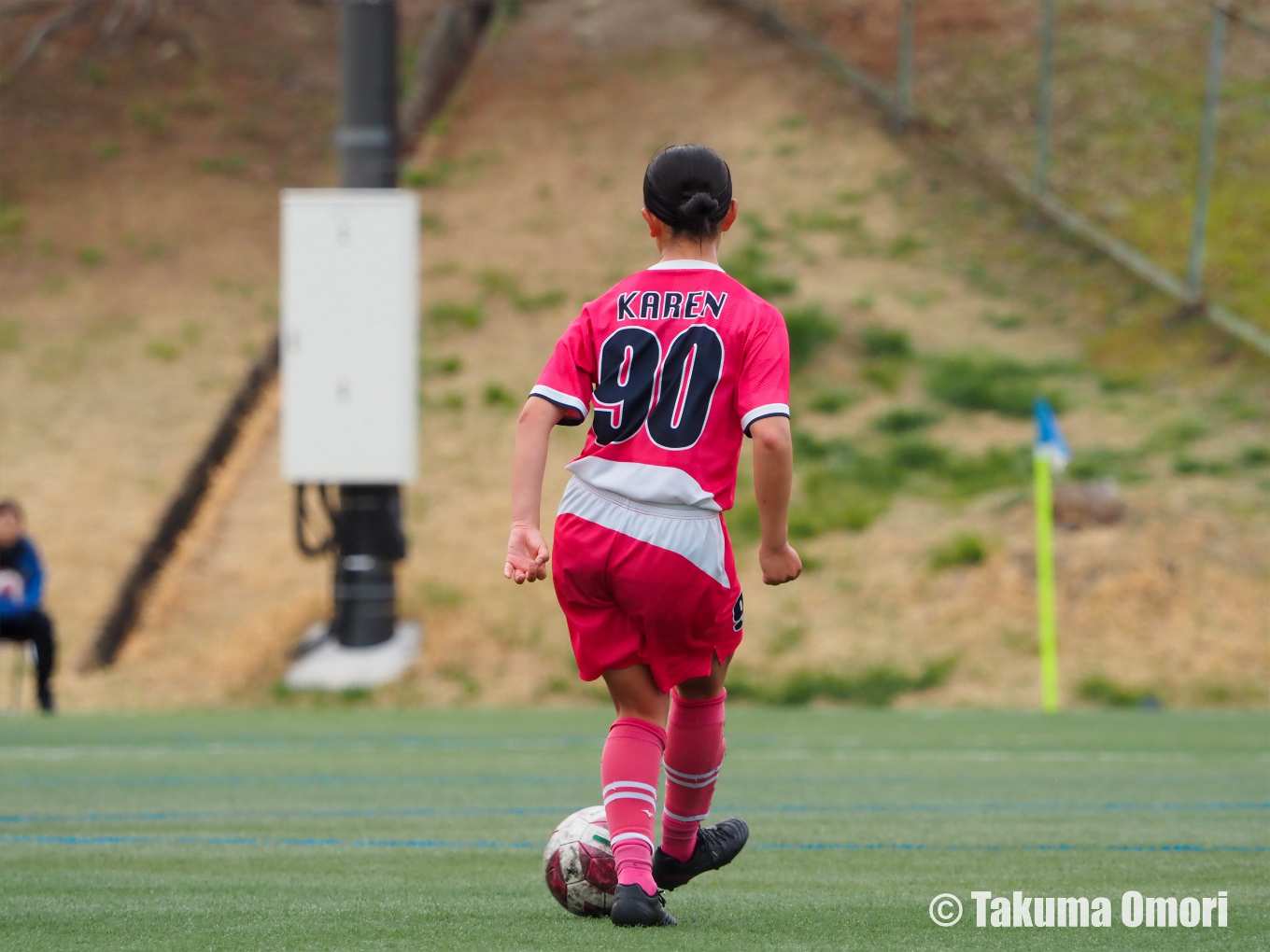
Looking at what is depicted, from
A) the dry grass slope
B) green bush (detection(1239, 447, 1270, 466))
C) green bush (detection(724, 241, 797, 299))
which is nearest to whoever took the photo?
the dry grass slope

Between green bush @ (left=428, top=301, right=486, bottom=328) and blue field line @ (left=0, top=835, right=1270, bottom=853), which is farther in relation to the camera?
green bush @ (left=428, top=301, right=486, bottom=328)

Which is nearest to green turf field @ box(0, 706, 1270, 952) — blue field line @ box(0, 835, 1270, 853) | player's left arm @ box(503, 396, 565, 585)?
blue field line @ box(0, 835, 1270, 853)

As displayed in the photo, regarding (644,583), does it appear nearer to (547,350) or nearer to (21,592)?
(21,592)

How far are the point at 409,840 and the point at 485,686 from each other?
8.94 metres

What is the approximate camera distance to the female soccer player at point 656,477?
340 centimetres

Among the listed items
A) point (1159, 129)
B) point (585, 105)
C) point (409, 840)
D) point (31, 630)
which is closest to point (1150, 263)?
point (1159, 129)

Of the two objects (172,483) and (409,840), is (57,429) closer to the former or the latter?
(172,483)

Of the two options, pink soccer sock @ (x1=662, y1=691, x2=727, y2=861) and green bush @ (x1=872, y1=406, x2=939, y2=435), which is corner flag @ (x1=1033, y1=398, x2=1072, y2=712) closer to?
green bush @ (x1=872, y1=406, x2=939, y2=435)

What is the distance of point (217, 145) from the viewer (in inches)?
965

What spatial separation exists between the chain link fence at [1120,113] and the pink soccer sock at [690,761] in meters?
14.2

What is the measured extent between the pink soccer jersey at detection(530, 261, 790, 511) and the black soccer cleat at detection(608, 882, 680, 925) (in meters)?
0.83

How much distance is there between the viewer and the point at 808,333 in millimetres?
18594

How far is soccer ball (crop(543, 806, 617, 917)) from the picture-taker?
361cm

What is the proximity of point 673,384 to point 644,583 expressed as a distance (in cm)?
44
